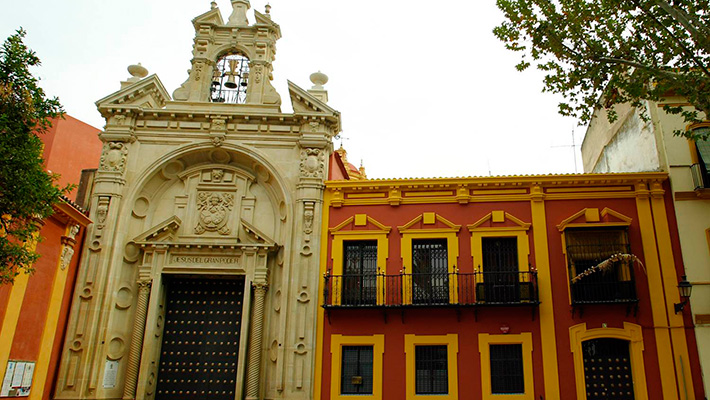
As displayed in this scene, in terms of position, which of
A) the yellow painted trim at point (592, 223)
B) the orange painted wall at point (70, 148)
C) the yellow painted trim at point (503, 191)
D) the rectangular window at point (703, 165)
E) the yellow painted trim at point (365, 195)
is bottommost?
the yellow painted trim at point (592, 223)

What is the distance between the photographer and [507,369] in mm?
16141

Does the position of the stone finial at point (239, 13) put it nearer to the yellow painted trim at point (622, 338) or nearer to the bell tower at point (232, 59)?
the bell tower at point (232, 59)

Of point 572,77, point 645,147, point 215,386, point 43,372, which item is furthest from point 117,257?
point 645,147

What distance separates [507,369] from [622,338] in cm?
320

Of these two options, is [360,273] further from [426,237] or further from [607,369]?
[607,369]

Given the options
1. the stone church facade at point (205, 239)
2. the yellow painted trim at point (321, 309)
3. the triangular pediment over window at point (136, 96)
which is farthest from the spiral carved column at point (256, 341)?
the triangular pediment over window at point (136, 96)

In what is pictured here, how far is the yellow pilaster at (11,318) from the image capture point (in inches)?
544

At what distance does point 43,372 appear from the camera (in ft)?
52.0

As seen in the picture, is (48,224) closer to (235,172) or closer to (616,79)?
(235,172)

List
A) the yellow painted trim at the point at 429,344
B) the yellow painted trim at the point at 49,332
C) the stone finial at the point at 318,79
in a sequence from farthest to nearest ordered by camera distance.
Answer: the stone finial at the point at 318,79 → the yellow painted trim at the point at 429,344 → the yellow painted trim at the point at 49,332

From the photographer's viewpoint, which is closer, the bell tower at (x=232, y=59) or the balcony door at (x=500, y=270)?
the balcony door at (x=500, y=270)

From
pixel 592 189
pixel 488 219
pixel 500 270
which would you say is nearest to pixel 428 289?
pixel 500 270

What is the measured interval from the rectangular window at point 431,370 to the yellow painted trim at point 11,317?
1040cm

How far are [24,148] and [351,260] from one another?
31.2ft
